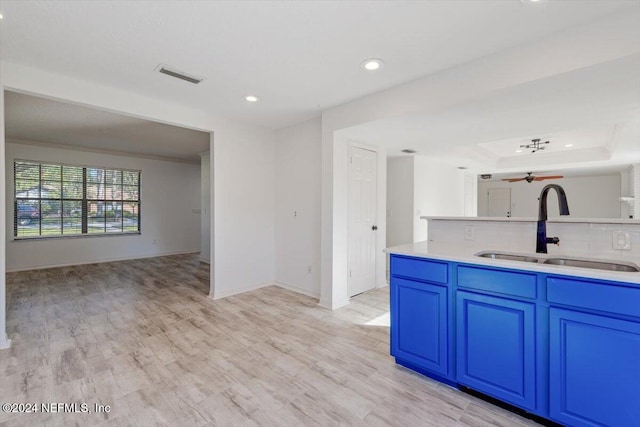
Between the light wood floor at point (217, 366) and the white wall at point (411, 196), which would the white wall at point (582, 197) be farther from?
the light wood floor at point (217, 366)

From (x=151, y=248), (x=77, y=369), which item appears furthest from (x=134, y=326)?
(x=151, y=248)

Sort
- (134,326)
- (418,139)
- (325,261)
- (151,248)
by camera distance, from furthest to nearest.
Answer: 1. (151,248)
2. (418,139)
3. (325,261)
4. (134,326)

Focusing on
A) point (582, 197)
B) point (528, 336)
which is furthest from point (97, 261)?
point (582, 197)

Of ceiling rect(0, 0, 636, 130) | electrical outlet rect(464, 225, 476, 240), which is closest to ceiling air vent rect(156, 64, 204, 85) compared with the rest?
ceiling rect(0, 0, 636, 130)

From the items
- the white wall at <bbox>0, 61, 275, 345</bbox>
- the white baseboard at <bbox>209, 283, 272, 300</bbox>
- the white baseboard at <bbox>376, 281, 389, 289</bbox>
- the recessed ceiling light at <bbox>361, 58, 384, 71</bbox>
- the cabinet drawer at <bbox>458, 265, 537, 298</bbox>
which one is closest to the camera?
the cabinet drawer at <bbox>458, 265, 537, 298</bbox>

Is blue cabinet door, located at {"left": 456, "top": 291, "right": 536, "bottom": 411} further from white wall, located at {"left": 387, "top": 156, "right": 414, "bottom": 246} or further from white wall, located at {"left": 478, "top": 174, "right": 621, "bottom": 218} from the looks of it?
white wall, located at {"left": 478, "top": 174, "right": 621, "bottom": 218}

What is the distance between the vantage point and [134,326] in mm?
3053

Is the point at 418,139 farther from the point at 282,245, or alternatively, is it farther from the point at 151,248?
the point at 151,248

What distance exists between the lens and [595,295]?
1.45m

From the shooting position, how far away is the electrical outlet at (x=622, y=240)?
Result: 1871 millimetres

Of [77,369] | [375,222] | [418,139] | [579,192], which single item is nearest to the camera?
[77,369]

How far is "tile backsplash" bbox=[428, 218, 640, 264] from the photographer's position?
1900 mm

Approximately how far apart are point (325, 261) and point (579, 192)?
9.99m

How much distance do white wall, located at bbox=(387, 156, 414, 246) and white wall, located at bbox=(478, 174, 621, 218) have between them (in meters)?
6.13
